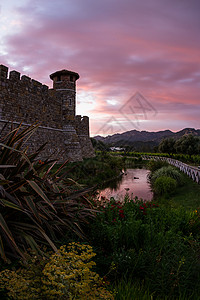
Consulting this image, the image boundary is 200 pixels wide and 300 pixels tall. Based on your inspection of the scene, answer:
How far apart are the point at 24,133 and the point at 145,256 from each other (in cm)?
269

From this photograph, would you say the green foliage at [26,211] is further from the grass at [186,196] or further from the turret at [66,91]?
the turret at [66,91]

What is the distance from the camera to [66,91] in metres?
19.0

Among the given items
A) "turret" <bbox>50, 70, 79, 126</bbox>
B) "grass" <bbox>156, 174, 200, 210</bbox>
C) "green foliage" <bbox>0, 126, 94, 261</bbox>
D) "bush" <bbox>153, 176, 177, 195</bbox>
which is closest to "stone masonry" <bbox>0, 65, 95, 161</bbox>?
"turret" <bbox>50, 70, 79, 126</bbox>

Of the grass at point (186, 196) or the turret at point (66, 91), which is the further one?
the turret at point (66, 91)

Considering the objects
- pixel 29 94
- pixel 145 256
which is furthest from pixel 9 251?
pixel 29 94

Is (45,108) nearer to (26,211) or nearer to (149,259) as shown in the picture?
(26,211)

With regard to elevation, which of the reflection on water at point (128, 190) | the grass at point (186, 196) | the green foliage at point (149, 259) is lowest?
the reflection on water at point (128, 190)

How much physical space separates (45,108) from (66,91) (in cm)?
359

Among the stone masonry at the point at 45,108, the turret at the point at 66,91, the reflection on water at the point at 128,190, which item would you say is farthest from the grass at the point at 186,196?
the turret at the point at 66,91

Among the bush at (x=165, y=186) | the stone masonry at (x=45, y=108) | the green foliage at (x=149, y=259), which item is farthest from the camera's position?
the stone masonry at (x=45, y=108)

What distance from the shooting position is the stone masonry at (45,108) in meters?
12.4

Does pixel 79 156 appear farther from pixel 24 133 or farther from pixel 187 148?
pixel 187 148

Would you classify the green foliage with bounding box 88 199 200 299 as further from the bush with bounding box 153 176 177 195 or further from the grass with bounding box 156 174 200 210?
the bush with bounding box 153 176 177 195

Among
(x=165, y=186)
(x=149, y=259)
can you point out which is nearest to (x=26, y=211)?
(x=149, y=259)
